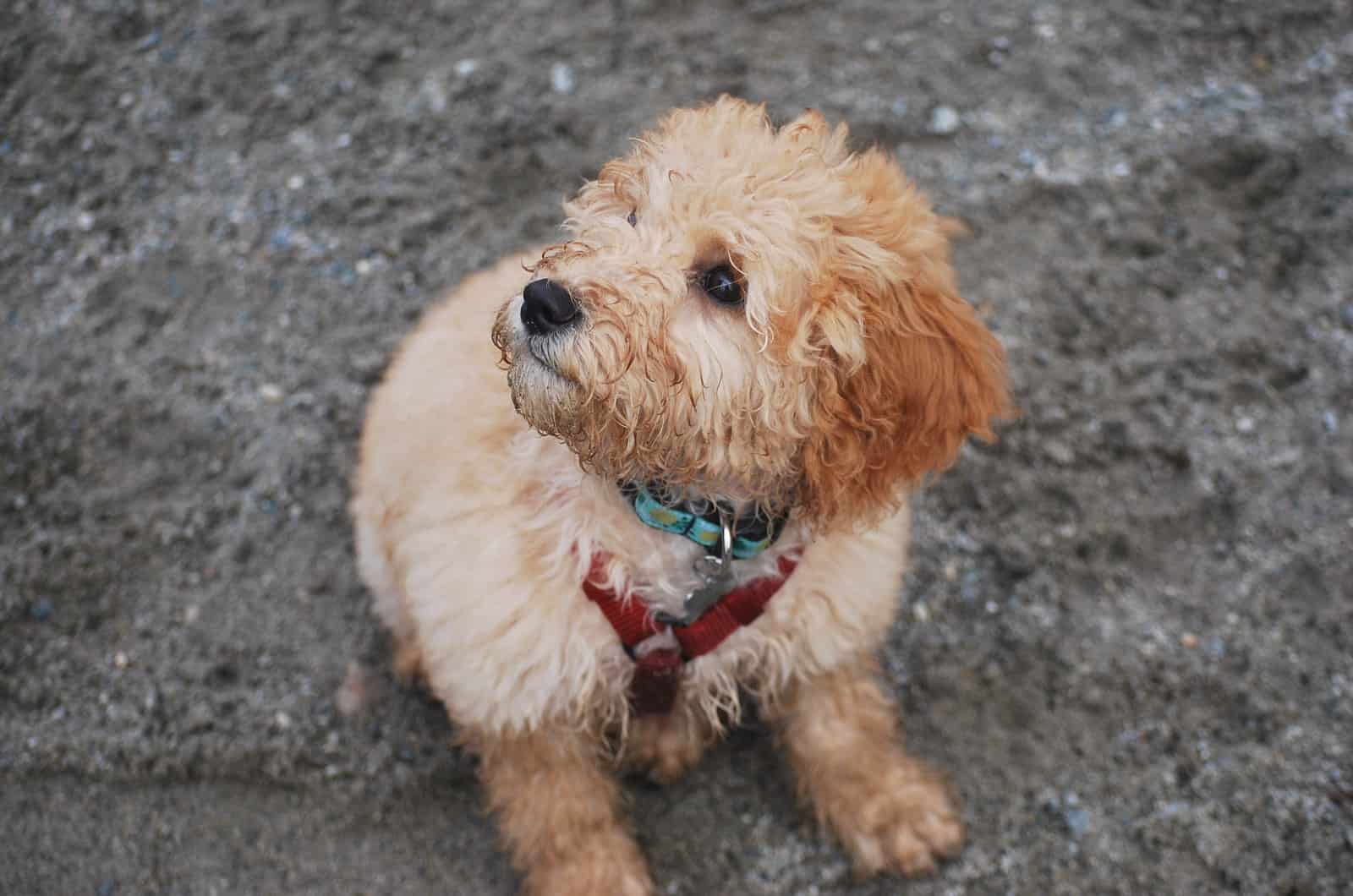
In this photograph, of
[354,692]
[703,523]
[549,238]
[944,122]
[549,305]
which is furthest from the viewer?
[944,122]

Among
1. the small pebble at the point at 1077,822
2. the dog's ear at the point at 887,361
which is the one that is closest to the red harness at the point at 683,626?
the dog's ear at the point at 887,361

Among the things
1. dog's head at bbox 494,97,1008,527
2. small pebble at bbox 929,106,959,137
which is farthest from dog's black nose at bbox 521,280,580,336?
small pebble at bbox 929,106,959,137

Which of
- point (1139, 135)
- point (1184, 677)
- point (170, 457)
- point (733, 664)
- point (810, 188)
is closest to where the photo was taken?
point (810, 188)

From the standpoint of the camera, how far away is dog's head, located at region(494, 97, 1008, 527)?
77.5 inches

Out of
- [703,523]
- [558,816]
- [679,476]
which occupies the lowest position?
[558,816]

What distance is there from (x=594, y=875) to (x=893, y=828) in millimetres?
849

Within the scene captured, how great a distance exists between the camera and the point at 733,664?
261 centimetres

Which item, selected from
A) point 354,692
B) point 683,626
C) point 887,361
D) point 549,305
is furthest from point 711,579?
point 354,692

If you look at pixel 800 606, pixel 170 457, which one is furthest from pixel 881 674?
pixel 170 457

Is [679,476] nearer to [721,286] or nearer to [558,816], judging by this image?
[721,286]

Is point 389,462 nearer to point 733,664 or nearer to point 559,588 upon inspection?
point 559,588

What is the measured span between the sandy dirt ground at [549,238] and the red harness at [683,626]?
2.62ft

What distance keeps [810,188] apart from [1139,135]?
9.47ft

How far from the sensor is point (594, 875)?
2799 millimetres
